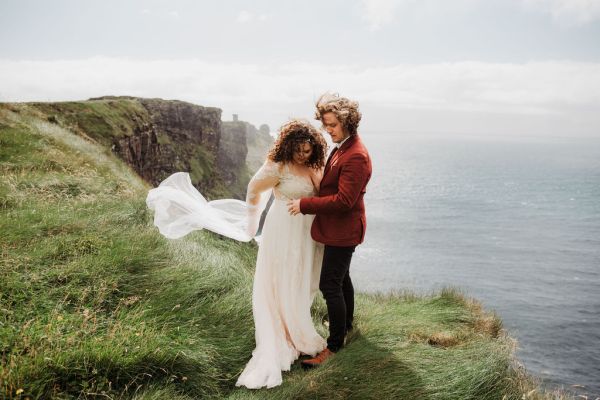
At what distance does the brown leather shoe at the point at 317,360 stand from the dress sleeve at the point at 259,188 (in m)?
2.09

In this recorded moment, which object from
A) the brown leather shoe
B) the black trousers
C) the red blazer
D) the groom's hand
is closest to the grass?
the brown leather shoe

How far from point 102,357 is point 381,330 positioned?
3598 mm

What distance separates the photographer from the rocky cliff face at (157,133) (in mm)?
27203

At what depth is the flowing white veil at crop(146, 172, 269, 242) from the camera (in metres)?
6.46

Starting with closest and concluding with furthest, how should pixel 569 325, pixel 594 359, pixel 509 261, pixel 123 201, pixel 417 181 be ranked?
1. pixel 123 201
2. pixel 594 359
3. pixel 569 325
4. pixel 509 261
5. pixel 417 181

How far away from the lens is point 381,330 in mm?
5531

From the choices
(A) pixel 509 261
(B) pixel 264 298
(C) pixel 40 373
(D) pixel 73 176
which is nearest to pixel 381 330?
(B) pixel 264 298

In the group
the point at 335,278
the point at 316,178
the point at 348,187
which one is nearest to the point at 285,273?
the point at 335,278

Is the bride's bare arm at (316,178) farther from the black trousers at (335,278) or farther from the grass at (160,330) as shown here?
the grass at (160,330)

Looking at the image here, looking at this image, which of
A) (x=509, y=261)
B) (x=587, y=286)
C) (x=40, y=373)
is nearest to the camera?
(x=40, y=373)

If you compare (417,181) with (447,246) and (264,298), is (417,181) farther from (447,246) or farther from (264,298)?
(264,298)

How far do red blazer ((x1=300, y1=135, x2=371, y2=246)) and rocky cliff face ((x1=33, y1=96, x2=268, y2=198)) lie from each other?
69.6 feet

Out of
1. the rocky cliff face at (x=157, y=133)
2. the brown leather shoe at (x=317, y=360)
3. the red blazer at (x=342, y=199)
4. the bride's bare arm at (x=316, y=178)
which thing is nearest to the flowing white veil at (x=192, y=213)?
the bride's bare arm at (x=316, y=178)

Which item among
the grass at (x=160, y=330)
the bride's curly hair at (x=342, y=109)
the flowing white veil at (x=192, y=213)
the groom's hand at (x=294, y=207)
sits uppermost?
the bride's curly hair at (x=342, y=109)
